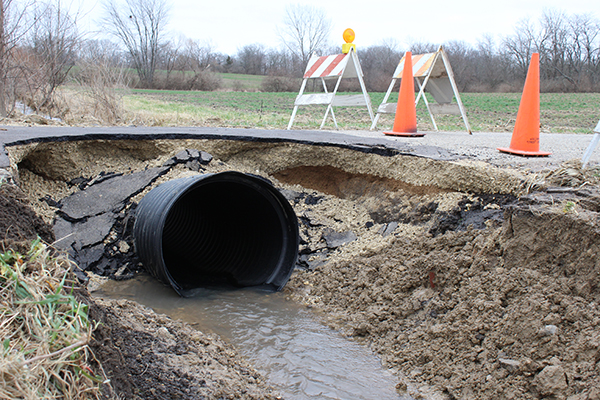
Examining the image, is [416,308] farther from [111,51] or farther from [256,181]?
[111,51]

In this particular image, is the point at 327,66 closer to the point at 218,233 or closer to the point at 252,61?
the point at 218,233

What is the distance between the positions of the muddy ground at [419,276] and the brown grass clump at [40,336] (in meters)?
0.19

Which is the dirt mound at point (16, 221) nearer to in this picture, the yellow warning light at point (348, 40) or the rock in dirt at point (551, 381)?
the rock in dirt at point (551, 381)

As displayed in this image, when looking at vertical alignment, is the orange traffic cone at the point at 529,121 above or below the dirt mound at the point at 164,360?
above

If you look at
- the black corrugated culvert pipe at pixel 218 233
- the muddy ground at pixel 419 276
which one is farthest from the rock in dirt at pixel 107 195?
the black corrugated culvert pipe at pixel 218 233

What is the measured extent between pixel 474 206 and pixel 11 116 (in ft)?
28.2

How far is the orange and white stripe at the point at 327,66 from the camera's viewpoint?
26.9 feet

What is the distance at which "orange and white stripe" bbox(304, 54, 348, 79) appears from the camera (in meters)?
8.20

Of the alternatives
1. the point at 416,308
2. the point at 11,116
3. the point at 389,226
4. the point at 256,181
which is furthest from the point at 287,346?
the point at 11,116

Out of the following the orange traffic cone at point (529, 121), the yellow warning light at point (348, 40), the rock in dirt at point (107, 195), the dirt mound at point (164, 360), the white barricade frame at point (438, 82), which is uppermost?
the yellow warning light at point (348, 40)

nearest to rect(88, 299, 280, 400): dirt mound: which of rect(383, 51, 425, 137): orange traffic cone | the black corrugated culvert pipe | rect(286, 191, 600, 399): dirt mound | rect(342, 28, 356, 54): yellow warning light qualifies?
the black corrugated culvert pipe

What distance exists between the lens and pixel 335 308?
12.3 ft

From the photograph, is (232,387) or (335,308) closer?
(232,387)

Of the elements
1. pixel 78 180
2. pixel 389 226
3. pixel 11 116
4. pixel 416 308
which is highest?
pixel 11 116
